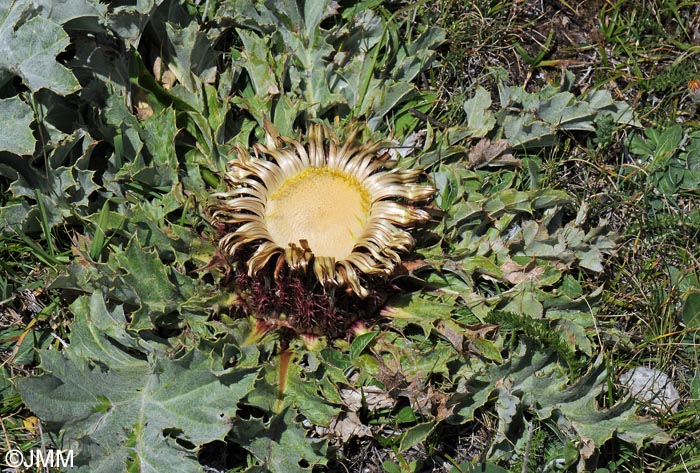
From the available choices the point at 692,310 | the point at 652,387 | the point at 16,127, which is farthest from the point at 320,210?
the point at 692,310

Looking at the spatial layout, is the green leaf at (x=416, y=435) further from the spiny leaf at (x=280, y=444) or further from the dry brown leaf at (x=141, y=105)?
the dry brown leaf at (x=141, y=105)

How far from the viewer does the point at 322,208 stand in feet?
12.2

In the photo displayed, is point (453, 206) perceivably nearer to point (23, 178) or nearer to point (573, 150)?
point (573, 150)

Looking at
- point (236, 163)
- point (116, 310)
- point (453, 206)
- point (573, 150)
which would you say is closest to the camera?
point (116, 310)

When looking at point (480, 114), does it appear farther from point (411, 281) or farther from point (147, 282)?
point (147, 282)

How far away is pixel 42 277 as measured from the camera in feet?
12.3

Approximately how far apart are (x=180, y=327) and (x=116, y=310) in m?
0.33

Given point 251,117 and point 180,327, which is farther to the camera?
point 251,117

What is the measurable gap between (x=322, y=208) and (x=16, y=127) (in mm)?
1347

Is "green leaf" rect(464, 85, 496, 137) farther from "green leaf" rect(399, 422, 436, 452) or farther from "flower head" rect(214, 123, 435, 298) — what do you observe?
"green leaf" rect(399, 422, 436, 452)

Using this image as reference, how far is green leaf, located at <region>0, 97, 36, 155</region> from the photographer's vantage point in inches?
137

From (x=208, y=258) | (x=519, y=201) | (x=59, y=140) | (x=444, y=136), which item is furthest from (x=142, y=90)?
(x=519, y=201)

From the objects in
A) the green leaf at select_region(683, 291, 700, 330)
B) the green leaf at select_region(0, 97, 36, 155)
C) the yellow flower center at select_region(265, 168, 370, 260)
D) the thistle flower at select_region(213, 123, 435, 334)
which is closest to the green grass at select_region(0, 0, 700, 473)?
the green leaf at select_region(683, 291, 700, 330)

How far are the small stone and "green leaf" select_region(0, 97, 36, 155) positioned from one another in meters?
2.90
